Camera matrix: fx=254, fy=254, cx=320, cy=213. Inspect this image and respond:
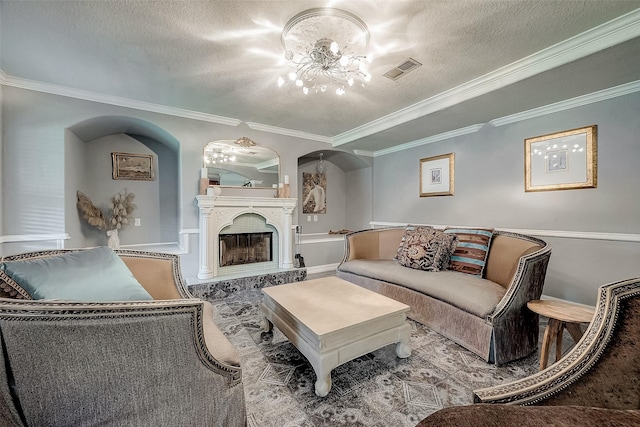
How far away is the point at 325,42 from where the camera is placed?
1.88 m

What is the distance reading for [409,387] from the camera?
1627 millimetres

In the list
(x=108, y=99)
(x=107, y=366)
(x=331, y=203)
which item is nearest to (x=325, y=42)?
(x=107, y=366)

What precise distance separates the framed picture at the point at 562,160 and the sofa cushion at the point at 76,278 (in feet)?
12.6

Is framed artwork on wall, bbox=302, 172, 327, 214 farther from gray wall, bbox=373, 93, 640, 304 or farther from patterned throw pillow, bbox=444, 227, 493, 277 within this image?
patterned throw pillow, bbox=444, 227, 493, 277

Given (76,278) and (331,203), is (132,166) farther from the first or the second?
(331,203)

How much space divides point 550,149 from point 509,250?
1.42 metres

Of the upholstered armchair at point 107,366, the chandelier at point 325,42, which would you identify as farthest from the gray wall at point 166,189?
the upholstered armchair at point 107,366

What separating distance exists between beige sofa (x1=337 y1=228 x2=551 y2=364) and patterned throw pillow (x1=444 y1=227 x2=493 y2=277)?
7cm

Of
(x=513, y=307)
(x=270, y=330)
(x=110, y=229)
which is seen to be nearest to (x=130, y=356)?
(x=270, y=330)

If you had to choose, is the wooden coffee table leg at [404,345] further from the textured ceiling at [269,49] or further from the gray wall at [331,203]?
the gray wall at [331,203]

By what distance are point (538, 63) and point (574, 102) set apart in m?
1.02

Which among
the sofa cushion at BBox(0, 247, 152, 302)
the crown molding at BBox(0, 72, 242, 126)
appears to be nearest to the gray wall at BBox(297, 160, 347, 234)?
the crown molding at BBox(0, 72, 242, 126)

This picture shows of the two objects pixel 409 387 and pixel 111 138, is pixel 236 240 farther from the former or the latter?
pixel 409 387

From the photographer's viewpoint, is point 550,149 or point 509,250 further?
point 550,149
